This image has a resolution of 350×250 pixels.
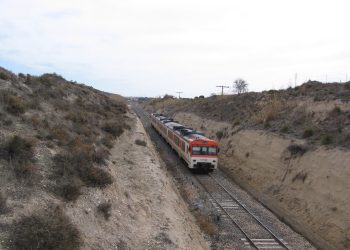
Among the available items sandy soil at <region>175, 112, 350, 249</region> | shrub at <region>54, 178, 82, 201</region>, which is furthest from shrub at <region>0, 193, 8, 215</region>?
sandy soil at <region>175, 112, 350, 249</region>

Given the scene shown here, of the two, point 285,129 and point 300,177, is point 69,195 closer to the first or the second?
point 300,177

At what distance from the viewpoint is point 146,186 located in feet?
65.9

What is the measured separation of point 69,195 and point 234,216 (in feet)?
34.3

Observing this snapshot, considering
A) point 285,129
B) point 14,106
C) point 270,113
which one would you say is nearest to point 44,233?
point 14,106

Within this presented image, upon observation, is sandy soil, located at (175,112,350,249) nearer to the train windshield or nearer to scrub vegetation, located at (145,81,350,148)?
scrub vegetation, located at (145,81,350,148)

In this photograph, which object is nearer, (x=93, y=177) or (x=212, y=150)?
(x=93, y=177)

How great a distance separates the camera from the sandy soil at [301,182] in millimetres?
19328

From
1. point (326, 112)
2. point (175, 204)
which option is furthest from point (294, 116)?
point (175, 204)

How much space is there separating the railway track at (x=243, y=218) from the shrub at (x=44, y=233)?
29.1ft

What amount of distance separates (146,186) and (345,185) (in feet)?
33.6

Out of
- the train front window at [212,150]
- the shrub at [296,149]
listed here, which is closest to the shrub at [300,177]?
the shrub at [296,149]

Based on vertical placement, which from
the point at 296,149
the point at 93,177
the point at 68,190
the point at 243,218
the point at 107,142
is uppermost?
the point at 107,142

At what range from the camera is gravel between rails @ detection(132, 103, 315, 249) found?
1769cm

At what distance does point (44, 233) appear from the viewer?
10484 mm
